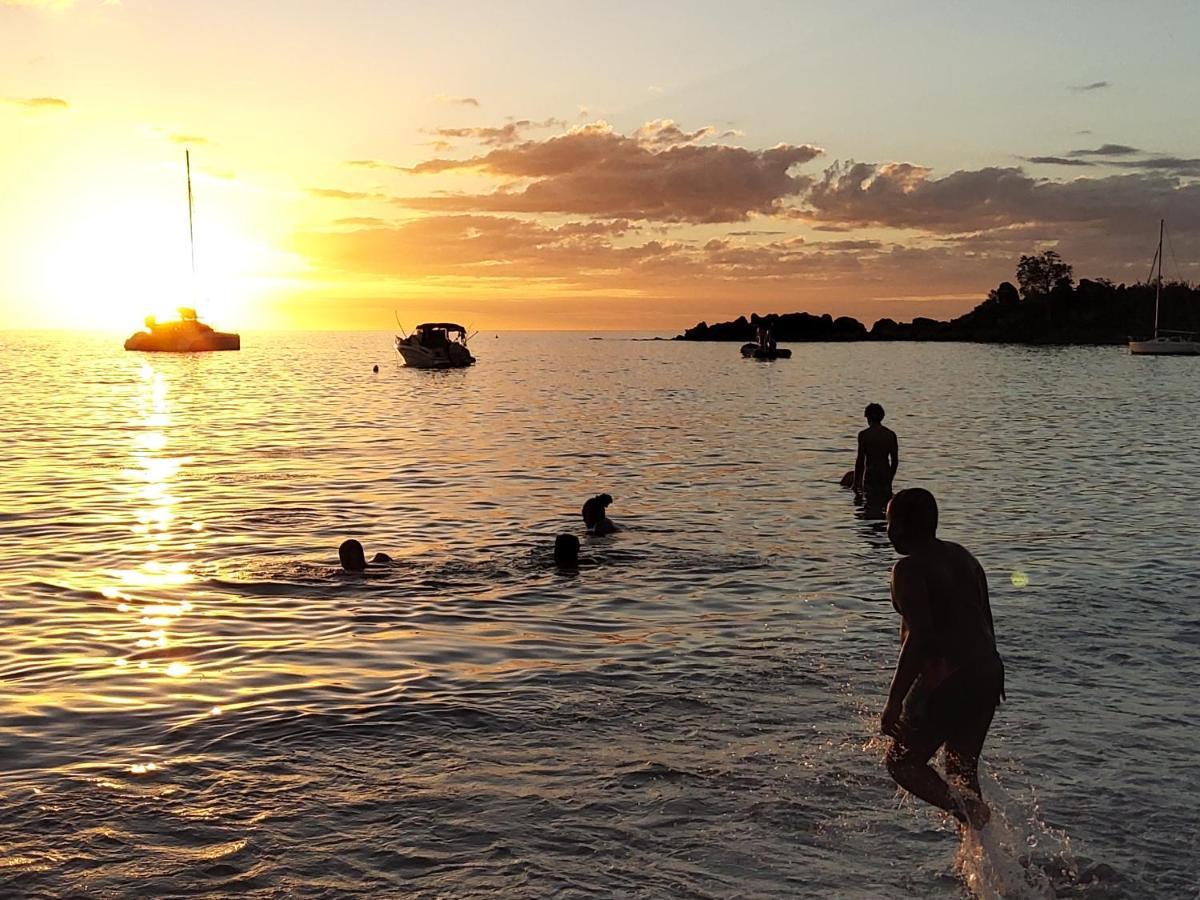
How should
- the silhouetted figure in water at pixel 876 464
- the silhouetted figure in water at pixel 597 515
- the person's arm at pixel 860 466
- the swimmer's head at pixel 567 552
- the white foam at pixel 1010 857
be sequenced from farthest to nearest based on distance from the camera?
1. the person's arm at pixel 860 466
2. the silhouetted figure in water at pixel 876 464
3. the silhouetted figure in water at pixel 597 515
4. the swimmer's head at pixel 567 552
5. the white foam at pixel 1010 857

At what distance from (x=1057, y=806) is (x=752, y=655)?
164 inches

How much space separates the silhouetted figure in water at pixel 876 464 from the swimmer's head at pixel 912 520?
46.2 ft

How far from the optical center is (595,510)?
62.0 ft

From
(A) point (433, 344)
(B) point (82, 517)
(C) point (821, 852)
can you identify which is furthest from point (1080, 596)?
(A) point (433, 344)

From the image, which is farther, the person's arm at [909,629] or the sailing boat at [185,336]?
the sailing boat at [185,336]

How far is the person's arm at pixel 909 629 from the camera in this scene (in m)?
5.70

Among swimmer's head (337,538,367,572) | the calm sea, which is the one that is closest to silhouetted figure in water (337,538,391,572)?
swimmer's head (337,538,367,572)

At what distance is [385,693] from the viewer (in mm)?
9992

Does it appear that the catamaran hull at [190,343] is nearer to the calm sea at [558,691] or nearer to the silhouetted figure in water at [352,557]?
the calm sea at [558,691]

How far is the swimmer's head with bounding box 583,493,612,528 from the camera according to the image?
745 inches

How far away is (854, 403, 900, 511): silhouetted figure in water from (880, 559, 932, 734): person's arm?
46.3 feet

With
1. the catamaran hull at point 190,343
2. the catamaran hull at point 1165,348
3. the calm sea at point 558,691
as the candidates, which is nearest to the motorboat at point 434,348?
the catamaran hull at point 190,343

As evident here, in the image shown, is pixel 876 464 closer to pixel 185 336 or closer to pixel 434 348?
pixel 434 348

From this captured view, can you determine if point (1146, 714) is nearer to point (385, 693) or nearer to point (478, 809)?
point (478, 809)
